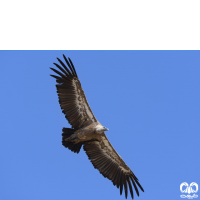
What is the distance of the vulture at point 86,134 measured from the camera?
41.5ft

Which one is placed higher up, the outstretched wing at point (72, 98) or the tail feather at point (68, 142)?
the outstretched wing at point (72, 98)

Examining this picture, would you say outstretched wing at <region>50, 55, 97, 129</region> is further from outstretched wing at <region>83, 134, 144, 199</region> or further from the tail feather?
outstretched wing at <region>83, 134, 144, 199</region>

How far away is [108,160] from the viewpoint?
13.8m

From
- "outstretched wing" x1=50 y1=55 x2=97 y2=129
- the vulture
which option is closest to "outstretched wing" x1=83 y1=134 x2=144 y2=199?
the vulture

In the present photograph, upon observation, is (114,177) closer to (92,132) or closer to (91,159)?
(91,159)

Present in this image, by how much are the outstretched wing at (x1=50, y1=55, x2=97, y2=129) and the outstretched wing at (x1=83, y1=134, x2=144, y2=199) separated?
1.25 m

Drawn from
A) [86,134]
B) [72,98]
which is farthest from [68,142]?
[72,98]

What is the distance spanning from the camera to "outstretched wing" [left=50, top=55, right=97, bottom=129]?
12.6 meters

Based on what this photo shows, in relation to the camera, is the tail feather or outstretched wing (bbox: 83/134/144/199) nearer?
the tail feather

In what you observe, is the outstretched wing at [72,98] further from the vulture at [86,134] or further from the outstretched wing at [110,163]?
the outstretched wing at [110,163]

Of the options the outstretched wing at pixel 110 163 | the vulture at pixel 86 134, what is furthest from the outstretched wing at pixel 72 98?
Answer: the outstretched wing at pixel 110 163

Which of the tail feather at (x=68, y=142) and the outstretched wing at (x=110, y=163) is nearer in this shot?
the tail feather at (x=68, y=142)

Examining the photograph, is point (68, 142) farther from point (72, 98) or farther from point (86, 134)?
point (72, 98)
